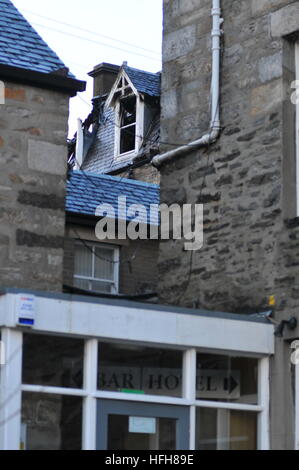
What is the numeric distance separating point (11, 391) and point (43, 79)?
4832 mm

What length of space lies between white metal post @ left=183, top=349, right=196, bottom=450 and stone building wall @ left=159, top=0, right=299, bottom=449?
1.10 m

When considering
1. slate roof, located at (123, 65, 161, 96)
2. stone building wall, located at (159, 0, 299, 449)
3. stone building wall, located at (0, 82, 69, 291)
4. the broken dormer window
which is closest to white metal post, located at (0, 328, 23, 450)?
stone building wall, located at (0, 82, 69, 291)

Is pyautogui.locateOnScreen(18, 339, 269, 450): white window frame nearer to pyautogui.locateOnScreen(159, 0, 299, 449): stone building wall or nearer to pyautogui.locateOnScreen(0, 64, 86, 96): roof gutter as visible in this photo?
pyautogui.locateOnScreen(159, 0, 299, 449): stone building wall

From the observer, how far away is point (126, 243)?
70.3ft

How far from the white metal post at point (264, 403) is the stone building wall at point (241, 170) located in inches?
2.9

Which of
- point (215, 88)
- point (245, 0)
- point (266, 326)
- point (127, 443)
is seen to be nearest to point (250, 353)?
point (266, 326)

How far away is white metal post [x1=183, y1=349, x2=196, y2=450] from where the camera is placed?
12.5 m

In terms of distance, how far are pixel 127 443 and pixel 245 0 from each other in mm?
6154

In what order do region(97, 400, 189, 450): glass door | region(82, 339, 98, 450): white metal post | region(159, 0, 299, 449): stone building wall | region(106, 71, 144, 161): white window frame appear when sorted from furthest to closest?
1. region(106, 71, 144, 161): white window frame
2. region(159, 0, 299, 449): stone building wall
3. region(97, 400, 189, 450): glass door
4. region(82, 339, 98, 450): white metal post

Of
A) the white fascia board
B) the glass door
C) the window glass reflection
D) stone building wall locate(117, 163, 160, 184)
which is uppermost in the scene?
stone building wall locate(117, 163, 160, 184)

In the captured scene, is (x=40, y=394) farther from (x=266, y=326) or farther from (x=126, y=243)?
(x=126, y=243)

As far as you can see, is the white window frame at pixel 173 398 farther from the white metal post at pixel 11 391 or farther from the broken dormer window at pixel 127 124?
the broken dormer window at pixel 127 124

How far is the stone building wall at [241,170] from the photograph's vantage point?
13.7 m

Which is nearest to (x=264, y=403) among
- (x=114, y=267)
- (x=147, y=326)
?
(x=147, y=326)
